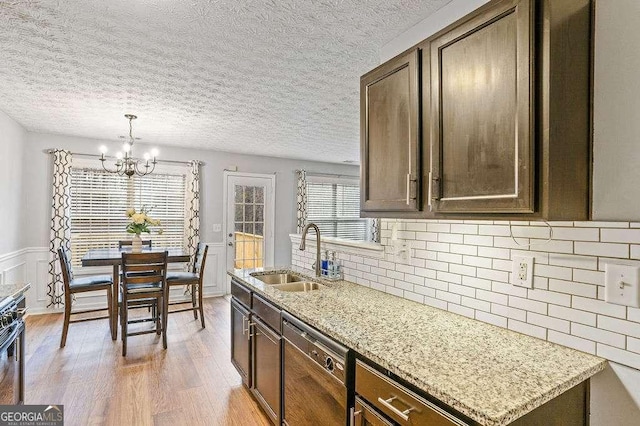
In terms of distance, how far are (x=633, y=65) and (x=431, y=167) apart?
692 millimetres

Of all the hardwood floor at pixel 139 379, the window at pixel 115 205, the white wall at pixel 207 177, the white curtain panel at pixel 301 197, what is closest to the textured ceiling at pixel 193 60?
the white wall at pixel 207 177

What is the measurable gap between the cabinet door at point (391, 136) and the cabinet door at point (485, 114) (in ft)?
0.35

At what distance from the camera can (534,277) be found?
1.37 meters

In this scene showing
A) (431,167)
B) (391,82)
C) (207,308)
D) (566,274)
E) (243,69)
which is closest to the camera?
(566,274)

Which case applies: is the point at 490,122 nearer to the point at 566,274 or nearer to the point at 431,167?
the point at 431,167

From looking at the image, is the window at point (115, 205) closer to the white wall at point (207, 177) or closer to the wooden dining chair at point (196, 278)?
the white wall at point (207, 177)

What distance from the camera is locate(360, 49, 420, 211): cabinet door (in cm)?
150

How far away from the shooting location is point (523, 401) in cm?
A: 92

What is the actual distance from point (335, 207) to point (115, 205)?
3.70 meters

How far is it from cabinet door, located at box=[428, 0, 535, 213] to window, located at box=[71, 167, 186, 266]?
469 centimetres

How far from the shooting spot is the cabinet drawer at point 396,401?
1000mm

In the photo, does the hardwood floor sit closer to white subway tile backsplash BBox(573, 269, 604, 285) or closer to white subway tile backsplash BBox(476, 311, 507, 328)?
white subway tile backsplash BBox(476, 311, 507, 328)

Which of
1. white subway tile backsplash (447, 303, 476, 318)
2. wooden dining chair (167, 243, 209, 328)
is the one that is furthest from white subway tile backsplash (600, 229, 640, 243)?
wooden dining chair (167, 243, 209, 328)

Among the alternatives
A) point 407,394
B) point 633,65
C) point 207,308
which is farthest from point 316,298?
point 207,308
